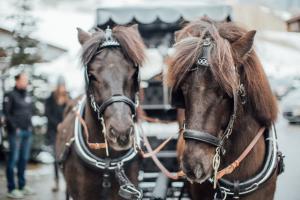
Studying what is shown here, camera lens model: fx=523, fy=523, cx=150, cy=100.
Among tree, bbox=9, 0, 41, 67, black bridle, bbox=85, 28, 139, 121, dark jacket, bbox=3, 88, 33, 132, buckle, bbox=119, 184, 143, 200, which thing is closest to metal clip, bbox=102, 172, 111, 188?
buckle, bbox=119, 184, 143, 200

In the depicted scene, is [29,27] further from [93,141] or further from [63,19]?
[93,141]

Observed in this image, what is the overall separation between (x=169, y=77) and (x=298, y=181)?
7.99ft

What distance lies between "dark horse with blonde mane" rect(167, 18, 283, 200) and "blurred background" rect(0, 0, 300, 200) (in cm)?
79

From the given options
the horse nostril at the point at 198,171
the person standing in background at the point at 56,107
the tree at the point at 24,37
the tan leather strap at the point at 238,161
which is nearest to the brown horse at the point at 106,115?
the tan leather strap at the point at 238,161

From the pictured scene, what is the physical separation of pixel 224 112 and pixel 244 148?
1.57ft

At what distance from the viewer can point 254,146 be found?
343 cm

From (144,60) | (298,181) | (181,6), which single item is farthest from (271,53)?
(144,60)

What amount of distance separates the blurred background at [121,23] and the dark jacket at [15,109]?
22.3 inches

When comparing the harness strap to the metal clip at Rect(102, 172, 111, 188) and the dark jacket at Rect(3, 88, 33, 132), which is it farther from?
the dark jacket at Rect(3, 88, 33, 132)

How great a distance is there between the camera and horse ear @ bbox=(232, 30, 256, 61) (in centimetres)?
316

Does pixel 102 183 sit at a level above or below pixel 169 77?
below

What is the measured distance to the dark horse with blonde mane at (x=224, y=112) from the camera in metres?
2.92

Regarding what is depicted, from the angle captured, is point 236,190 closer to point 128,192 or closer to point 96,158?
point 128,192

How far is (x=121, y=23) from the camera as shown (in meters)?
6.05
